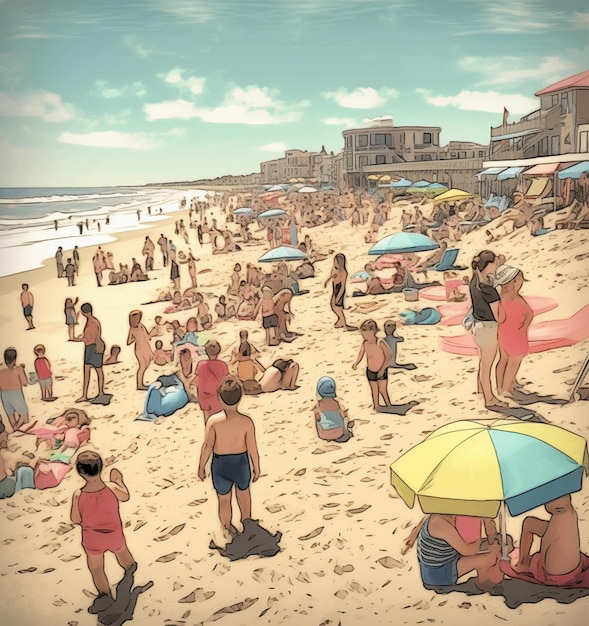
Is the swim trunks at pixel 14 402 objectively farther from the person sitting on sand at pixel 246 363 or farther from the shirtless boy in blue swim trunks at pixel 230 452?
the person sitting on sand at pixel 246 363

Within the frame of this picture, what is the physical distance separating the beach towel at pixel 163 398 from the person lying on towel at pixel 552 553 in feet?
7.80

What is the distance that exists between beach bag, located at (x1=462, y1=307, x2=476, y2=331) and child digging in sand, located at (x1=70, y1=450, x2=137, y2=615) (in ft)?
8.57

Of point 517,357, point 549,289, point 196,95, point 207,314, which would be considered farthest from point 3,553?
point 549,289

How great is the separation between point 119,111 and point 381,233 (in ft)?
6.81

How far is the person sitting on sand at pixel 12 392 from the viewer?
4.74 metres

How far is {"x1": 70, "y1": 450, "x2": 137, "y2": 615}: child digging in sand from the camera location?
4359 millimetres

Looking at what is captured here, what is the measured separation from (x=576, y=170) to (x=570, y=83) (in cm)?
60

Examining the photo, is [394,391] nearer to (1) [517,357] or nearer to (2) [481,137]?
(1) [517,357]

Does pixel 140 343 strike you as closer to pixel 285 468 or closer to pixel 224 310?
pixel 224 310

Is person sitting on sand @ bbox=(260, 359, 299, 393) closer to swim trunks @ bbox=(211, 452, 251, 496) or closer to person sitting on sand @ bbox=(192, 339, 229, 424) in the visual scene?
person sitting on sand @ bbox=(192, 339, 229, 424)

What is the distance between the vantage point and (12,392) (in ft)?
15.6

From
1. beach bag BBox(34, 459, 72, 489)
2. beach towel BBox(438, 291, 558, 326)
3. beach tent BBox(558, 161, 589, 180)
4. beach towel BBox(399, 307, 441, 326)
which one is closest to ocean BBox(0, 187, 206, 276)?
beach bag BBox(34, 459, 72, 489)

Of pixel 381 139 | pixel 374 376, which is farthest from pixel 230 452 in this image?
pixel 381 139

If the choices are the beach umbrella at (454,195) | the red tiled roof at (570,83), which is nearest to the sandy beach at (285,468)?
the beach umbrella at (454,195)
